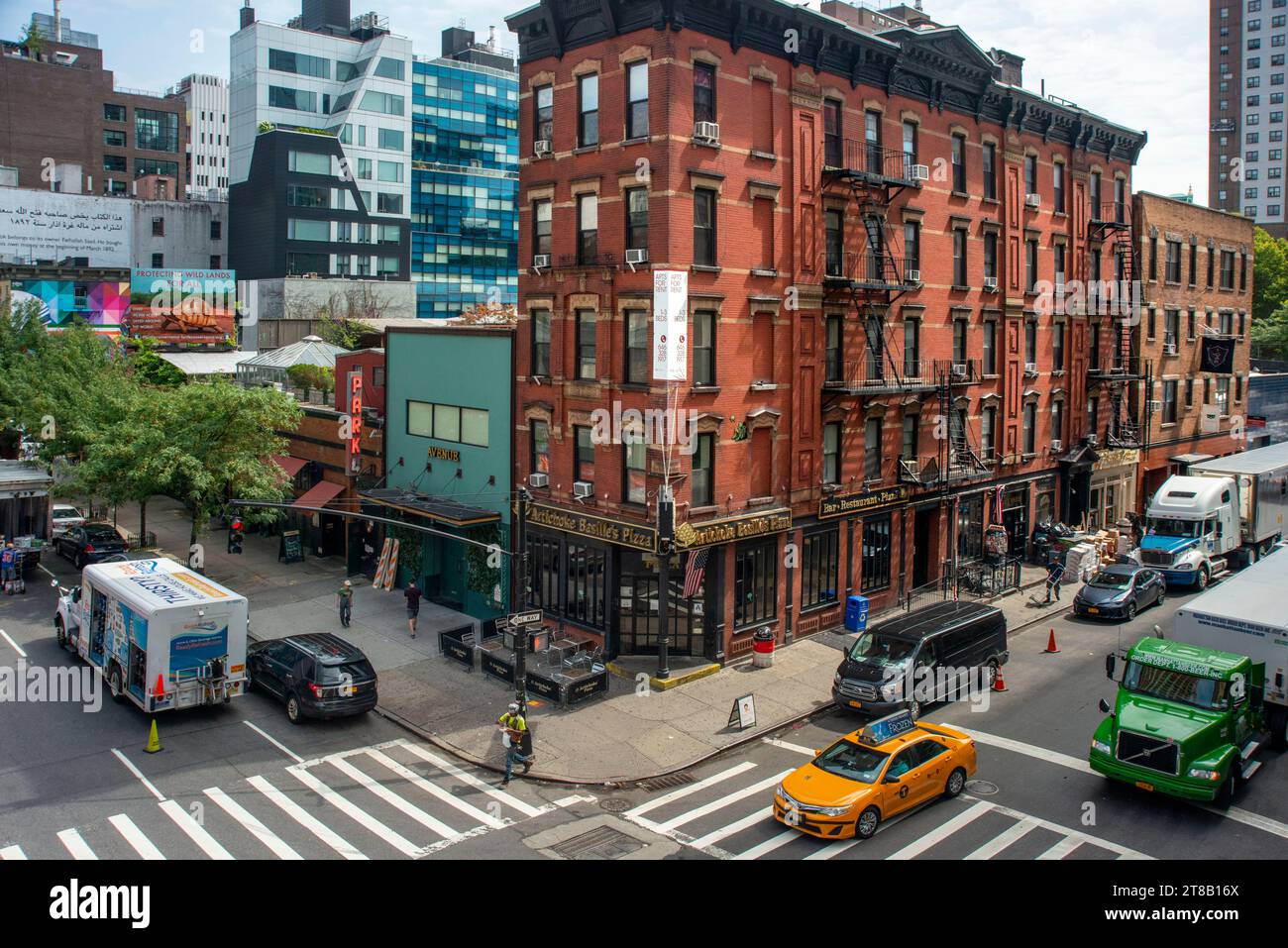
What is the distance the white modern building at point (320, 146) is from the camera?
85.4 meters

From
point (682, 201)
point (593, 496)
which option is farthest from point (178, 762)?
point (682, 201)

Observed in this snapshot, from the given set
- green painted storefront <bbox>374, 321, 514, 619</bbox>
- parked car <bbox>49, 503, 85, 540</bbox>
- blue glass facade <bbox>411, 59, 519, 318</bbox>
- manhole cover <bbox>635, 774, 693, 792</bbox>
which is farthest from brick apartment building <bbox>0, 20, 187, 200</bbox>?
manhole cover <bbox>635, 774, 693, 792</bbox>

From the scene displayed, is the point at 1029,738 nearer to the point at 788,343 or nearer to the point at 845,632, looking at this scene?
the point at 845,632

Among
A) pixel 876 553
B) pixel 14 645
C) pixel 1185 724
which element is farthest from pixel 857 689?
pixel 14 645

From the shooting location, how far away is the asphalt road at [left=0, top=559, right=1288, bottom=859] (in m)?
18.2

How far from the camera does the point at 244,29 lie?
9519cm

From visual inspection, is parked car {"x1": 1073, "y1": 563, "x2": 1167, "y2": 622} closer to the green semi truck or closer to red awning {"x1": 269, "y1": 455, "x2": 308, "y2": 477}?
the green semi truck

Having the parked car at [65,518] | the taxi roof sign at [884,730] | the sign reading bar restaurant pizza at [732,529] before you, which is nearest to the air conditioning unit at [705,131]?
the sign reading bar restaurant pizza at [732,529]

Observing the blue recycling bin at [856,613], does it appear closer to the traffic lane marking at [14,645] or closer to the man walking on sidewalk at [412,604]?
the man walking on sidewalk at [412,604]

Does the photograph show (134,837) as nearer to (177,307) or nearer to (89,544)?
(89,544)

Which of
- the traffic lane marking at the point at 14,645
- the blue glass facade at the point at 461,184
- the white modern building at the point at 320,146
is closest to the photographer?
the traffic lane marking at the point at 14,645

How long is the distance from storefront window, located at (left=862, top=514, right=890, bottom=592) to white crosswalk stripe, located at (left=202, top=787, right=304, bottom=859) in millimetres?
21328

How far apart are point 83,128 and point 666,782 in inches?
3969

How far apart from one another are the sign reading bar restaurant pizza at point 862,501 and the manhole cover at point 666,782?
12.2m
